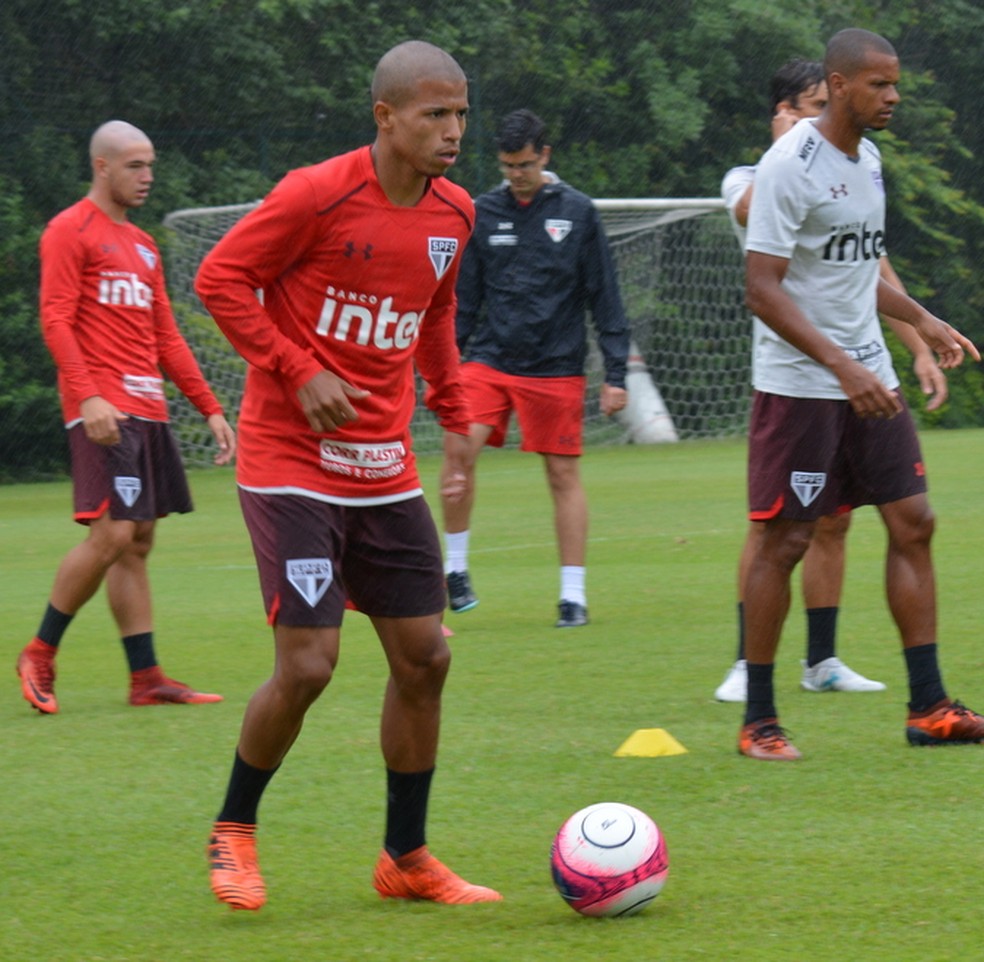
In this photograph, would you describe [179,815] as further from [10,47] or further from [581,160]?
[581,160]

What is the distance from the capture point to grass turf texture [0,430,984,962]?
13.0ft

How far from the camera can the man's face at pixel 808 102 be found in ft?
21.4

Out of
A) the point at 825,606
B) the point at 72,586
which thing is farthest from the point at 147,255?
the point at 825,606

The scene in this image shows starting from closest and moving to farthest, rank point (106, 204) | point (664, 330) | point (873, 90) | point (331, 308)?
point (331, 308) < point (873, 90) < point (106, 204) < point (664, 330)

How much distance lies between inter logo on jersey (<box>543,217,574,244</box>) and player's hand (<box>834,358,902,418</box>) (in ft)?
12.1

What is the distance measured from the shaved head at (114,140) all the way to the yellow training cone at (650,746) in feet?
10.2

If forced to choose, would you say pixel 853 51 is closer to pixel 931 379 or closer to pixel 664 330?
pixel 931 379

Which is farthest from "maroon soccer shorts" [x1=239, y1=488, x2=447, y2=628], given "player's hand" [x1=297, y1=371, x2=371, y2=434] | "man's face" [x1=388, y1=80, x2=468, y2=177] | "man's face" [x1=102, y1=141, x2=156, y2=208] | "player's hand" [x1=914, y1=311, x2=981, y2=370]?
"man's face" [x1=102, y1=141, x2=156, y2=208]

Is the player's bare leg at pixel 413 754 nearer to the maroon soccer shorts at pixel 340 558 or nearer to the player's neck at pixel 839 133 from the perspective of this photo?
the maroon soccer shorts at pixel 340 558

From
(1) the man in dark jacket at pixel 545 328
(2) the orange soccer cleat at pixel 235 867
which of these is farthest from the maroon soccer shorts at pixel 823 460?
(1) the man in dark jacket at pixel 545 328

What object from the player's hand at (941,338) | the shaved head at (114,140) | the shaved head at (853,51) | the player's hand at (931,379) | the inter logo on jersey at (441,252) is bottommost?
the player's hand at (931,379)

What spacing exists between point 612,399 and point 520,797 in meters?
3.80

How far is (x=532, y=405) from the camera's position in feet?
29.4

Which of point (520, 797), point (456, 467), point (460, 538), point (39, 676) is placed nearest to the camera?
point (520, 797)
